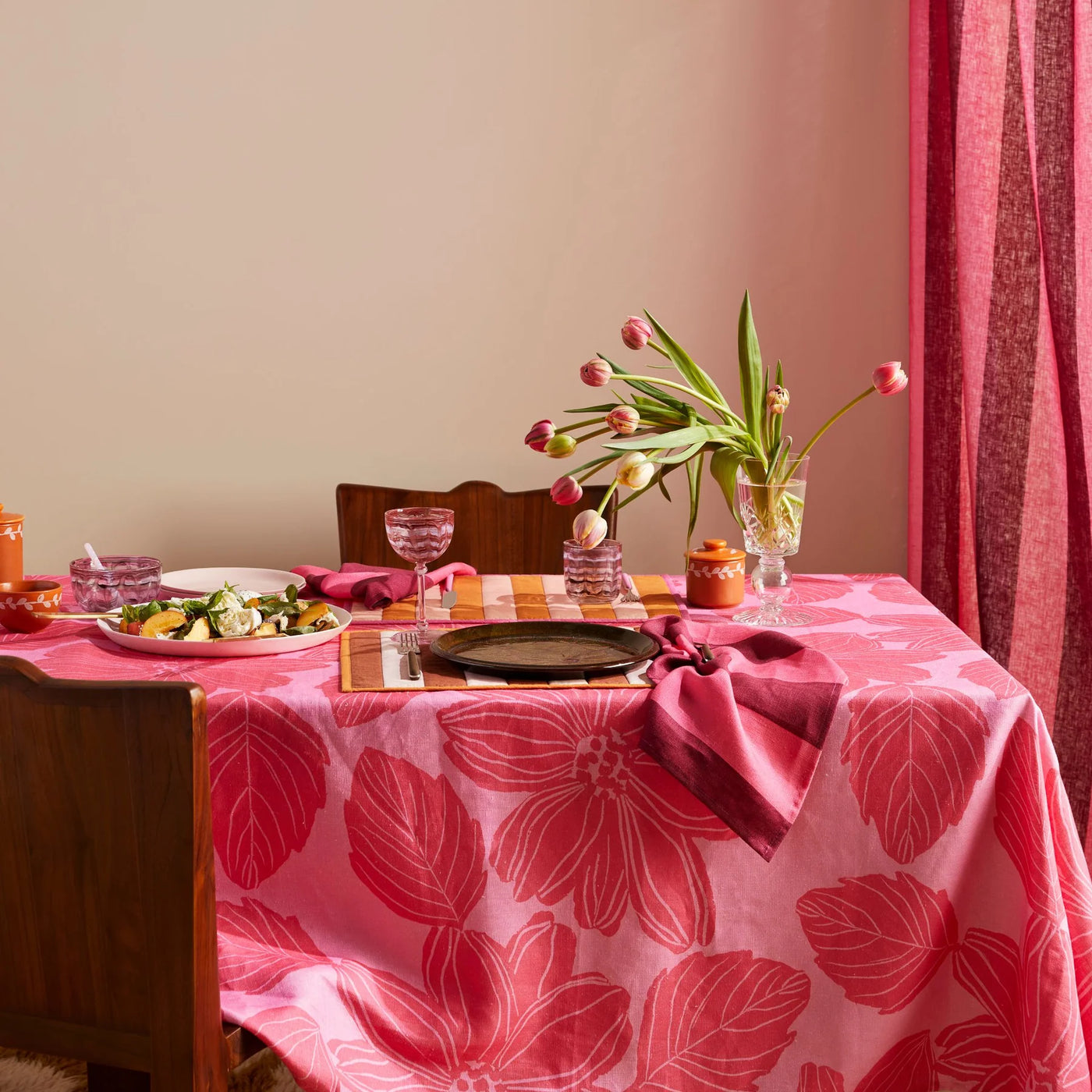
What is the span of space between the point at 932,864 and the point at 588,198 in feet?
5.17

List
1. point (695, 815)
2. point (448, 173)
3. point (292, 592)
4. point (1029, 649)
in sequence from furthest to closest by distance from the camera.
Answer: point (448, 173) < point (1029, 649) < point (292, 592) < point (695, 815)

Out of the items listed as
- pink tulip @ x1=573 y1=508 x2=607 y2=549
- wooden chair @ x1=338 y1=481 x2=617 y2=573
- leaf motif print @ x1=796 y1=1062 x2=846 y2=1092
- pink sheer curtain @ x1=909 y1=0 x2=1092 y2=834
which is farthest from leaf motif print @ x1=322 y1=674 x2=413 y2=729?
pink sheer curtain @ x1=909 y1=0 x2=1092 y2=834

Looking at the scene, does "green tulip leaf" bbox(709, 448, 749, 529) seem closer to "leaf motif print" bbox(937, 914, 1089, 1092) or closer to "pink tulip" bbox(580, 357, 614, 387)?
"pink tulip" bbox(580, 357, 614, 387)

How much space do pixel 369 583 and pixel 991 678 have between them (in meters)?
0.80

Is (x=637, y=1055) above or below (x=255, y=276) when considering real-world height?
below

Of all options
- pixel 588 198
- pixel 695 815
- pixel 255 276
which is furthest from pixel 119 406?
A: pixel 695 815

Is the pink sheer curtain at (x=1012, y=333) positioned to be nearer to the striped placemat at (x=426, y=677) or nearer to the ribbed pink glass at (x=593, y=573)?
the ribbed pink glass at (x=593, y=573)

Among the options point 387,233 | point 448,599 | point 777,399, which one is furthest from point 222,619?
point 387,233

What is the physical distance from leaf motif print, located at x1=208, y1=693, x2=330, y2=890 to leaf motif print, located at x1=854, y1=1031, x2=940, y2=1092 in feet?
1.99

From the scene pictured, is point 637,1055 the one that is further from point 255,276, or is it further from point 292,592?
point 255,276

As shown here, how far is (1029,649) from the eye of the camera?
195 cm

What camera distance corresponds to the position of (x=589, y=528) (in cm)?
134

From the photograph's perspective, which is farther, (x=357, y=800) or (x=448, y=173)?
(x=448, y=173)

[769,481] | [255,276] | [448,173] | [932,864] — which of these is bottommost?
[932,864]
